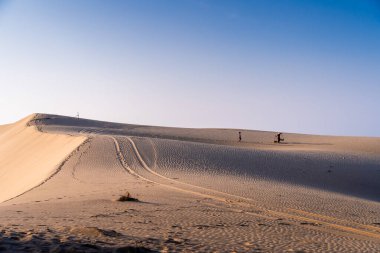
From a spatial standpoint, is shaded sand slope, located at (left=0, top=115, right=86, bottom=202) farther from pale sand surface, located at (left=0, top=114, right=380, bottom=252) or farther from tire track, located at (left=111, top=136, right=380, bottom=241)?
tire track, located at (left=111, top=136, right=380, bottom=241)

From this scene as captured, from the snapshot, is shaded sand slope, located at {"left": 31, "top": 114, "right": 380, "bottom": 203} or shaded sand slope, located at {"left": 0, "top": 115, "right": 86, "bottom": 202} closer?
shaded sand slope, located at {"left": 31, "top": 114, "right": 380, "bottom": 203}

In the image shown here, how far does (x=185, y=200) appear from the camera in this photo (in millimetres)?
13516

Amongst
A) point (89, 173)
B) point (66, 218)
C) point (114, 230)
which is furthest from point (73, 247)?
point (89, 173)

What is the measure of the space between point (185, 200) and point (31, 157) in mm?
21649

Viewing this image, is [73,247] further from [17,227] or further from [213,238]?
[213,238]

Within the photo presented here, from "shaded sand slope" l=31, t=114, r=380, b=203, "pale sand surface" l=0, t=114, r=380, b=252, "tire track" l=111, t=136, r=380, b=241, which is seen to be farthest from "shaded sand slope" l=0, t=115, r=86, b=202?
"tire track" l=111, t=136, r=380, b=241

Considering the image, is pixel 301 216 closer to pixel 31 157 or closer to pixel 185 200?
pixel 185 200

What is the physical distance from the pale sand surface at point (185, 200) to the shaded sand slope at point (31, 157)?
18 centimetres

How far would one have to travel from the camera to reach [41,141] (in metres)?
36.5

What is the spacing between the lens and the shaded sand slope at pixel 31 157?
23453mm

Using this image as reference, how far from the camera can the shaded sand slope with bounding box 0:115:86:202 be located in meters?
23.5

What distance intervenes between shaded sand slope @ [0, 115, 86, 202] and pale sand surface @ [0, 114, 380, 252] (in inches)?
7.0

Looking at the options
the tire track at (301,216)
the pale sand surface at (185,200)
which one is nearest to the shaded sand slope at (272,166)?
the pale sand surface at (185,200)

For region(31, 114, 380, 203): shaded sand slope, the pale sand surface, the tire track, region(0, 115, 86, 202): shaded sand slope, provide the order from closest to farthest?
1. the pale sand surface
2. the tire track
3. region(31, 114, 380, 203): shaded sand slope
4. region(0, 115, 86, 202): shaded sand slope
